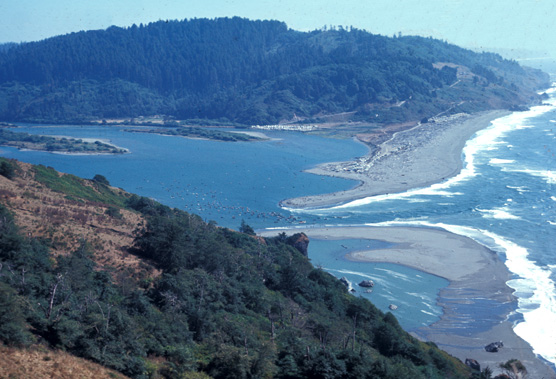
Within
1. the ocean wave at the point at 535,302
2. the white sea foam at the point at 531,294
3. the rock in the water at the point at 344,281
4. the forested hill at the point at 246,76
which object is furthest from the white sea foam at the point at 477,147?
the rock in the water at the point at 344,281

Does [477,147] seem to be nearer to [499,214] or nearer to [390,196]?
[390,196]

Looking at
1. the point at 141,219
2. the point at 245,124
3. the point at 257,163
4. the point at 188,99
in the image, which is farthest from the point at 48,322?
the point at 188,99

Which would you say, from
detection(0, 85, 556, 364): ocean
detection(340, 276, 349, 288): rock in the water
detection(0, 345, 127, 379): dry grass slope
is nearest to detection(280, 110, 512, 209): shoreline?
A: detection(0, 85, 556, 364): ocean

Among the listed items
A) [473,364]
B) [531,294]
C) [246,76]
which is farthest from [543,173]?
[246,76]

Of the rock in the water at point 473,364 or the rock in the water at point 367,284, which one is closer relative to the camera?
the rock in the water at point 473,364

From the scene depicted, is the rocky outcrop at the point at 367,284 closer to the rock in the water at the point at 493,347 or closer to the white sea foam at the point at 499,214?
the rock in the water at the point at 493,347
